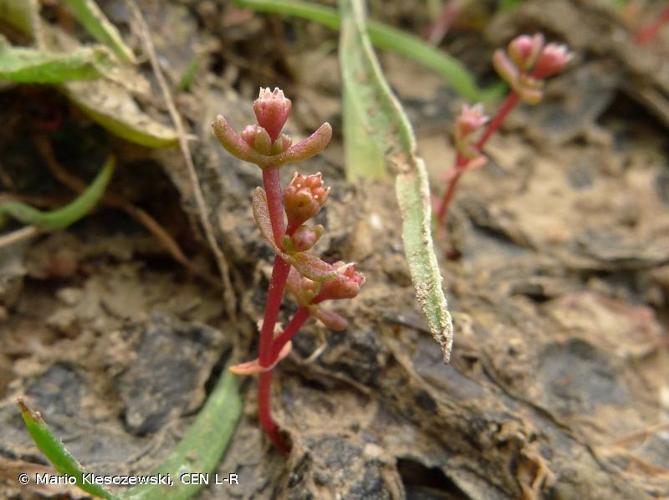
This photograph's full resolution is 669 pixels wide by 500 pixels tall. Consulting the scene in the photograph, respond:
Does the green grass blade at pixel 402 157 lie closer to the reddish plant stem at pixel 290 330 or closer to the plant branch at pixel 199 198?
the reddish plant stem at pixel 290 330

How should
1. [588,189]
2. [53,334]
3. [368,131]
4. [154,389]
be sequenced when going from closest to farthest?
[154,389], [53,334], [368,131], [588,189]

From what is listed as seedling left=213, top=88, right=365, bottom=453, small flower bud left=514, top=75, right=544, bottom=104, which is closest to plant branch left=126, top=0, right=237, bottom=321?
seedling left=213, top=88, right=365, bottom=453

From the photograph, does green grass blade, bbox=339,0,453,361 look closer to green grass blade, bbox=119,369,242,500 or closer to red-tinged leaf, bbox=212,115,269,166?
red-tinged leaf, bbox=212,115,269,166

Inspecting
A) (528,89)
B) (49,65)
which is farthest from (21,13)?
(528,89)

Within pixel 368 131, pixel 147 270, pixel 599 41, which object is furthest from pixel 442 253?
pixel 599 41

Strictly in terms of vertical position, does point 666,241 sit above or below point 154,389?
above

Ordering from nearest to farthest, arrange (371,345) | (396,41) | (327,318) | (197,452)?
(327,318)
(197,452)
(371,345)
(396,41)

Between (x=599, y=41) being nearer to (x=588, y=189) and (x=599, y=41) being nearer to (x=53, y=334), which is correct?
(x=588, y=189)

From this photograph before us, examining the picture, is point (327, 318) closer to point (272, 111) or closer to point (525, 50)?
point (272, 111)
